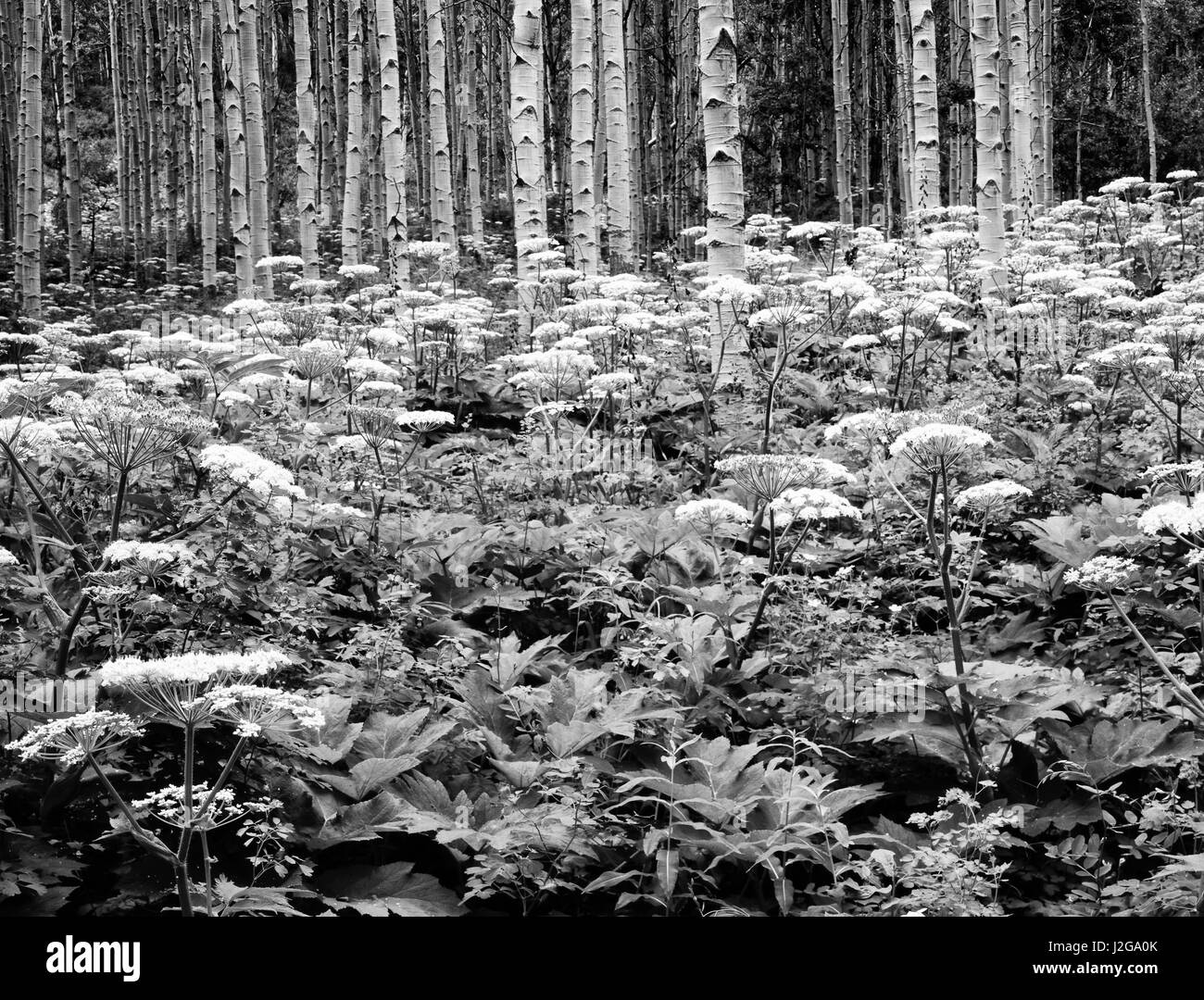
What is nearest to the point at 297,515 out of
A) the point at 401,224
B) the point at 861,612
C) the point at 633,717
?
the point at 633,717

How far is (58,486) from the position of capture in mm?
4852

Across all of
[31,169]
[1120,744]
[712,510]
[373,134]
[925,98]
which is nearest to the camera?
[1120,744]

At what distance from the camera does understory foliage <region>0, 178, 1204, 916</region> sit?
2.84 m

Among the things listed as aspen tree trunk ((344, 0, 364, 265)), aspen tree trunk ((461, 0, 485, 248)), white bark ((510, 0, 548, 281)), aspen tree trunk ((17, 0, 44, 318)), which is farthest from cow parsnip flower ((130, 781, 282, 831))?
aspen tree trunk ((461, 0, 485, 248))

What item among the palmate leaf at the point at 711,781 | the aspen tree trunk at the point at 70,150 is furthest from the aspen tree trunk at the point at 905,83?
the palmate leaf at the point at 711,781

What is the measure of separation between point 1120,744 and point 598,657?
2277 mm

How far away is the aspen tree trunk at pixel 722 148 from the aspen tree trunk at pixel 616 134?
4959mm

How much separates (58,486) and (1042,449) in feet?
19.2

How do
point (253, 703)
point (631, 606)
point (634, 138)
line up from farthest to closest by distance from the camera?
point (634, 138)
point (631, 606)
point (253, 703)

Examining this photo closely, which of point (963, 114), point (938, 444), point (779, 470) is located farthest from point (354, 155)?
point (963, 114)

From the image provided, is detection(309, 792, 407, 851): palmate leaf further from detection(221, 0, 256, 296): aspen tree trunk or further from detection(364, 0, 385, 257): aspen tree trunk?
detection(364, 0, 385, 257): aspen tree trunk

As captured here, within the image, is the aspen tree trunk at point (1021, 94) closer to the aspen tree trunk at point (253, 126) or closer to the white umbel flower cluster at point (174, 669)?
the aspen tree trunk at point (253, 126)

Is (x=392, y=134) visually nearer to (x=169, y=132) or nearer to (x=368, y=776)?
(x=368, y=776)

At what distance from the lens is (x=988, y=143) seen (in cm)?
1056
